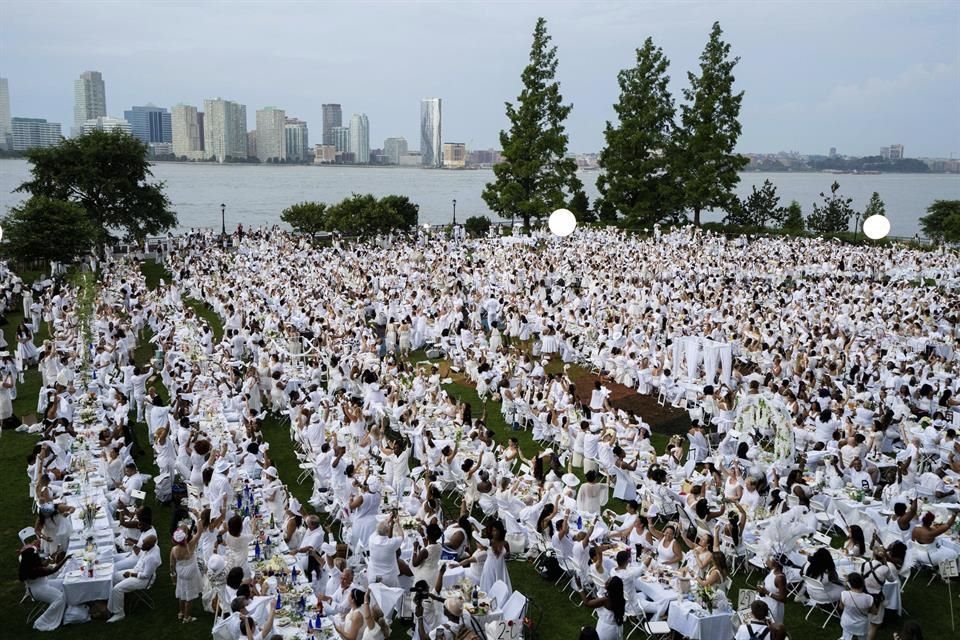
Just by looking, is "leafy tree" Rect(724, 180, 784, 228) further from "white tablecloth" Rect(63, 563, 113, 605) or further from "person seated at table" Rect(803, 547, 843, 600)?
"white tablecloth" Rect(63, 563, 113, 605)

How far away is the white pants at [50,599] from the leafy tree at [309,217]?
39.9 m

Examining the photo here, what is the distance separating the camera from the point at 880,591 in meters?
8.09

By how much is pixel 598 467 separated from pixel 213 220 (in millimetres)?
92411

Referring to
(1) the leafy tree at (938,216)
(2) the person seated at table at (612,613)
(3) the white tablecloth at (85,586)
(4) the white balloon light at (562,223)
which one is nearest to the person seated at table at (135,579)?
(3) the white tablecloth at (85,586)

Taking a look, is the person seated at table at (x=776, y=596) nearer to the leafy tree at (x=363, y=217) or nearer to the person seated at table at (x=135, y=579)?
the person seated at table at (x=135, y=579)

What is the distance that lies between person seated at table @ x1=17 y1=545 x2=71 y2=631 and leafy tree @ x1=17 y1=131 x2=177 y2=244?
29114 mm

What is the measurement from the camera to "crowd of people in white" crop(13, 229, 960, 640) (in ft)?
27.0

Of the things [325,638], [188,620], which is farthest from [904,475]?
[188,620]

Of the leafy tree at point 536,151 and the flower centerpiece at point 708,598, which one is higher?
the leafy tree at point 536,151

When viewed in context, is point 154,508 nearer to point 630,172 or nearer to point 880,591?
point 880,591

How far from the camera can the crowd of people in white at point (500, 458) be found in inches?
324

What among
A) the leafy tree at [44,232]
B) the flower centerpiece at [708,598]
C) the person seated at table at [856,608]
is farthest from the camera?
the leafy tree at [44,232]

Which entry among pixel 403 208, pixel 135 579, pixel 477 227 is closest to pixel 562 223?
pixel 135 579

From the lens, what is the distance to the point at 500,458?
469 inches
